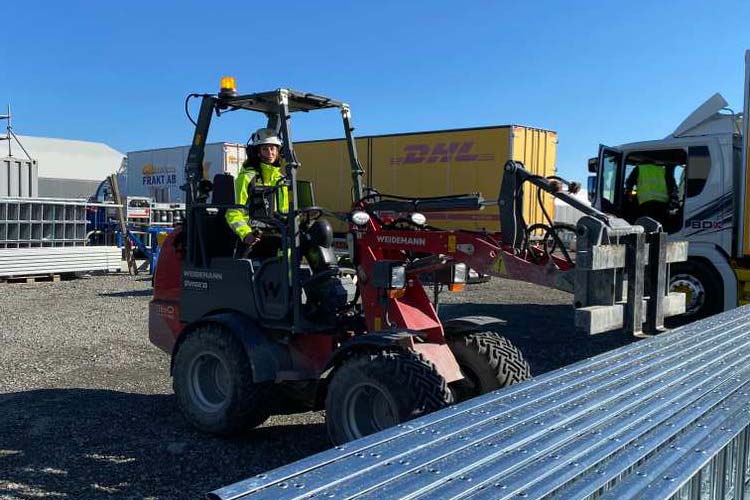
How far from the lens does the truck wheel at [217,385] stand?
498 centimetres

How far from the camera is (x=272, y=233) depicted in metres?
5.33

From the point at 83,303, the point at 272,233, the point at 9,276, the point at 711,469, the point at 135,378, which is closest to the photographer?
the point at 711,469

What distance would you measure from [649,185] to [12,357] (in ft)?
30.0

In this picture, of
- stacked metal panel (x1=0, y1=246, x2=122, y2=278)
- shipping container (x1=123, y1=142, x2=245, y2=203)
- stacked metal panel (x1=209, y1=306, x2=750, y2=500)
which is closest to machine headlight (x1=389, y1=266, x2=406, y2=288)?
stacked metal panel (x1=209, y1=306, x2=750, y2=500)

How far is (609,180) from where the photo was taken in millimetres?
11078

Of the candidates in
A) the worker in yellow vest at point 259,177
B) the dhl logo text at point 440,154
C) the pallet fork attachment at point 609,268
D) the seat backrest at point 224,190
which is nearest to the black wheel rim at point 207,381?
the worker in yellow vest at point 259,177

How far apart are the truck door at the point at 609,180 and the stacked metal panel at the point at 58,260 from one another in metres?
11.7

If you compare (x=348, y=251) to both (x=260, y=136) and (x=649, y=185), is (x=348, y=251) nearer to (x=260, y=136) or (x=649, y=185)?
(x=260, y=136)

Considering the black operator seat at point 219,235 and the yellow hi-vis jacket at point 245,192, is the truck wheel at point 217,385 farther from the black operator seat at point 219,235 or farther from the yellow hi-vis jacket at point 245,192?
the yellow hi-vis jacket at point 245,192

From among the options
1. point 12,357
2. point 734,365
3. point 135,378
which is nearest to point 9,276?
point 12,357

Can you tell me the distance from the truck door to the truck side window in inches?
40.7

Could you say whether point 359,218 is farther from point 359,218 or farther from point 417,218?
point 417,218

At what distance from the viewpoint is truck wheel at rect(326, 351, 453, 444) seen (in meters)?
4.03

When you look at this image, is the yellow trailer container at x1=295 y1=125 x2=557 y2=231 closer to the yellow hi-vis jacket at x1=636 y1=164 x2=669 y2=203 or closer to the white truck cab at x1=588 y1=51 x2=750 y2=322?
the yellow hi-vis jacket at x1=636 y1=164 x2=669 y2=203
